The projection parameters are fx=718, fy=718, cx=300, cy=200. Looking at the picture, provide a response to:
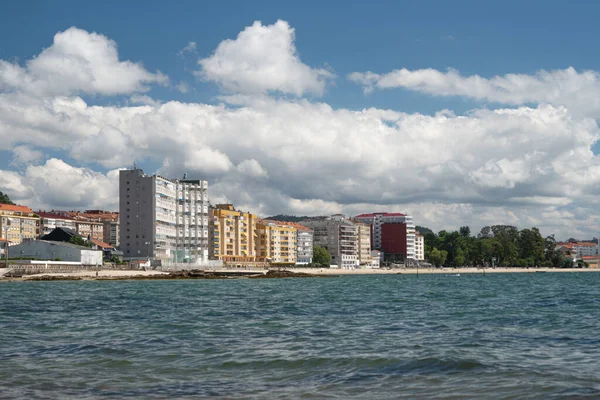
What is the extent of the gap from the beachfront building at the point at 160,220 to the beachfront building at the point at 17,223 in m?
24.1

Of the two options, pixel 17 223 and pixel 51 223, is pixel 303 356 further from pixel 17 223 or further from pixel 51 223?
pixel 51 223

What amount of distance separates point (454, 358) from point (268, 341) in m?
6.80

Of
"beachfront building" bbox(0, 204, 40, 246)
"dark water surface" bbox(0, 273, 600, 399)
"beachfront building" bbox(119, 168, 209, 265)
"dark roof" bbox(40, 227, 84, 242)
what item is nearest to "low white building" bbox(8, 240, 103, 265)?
"dark roof" bbox(40, 227, 84, 242)

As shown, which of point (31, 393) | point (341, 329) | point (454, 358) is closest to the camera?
point (31, 393)

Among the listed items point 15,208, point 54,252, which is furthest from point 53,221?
point 54,252

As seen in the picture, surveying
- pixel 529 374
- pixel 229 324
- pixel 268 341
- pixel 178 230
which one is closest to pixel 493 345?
pixel 529 374

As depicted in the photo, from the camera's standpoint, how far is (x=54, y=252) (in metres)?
127

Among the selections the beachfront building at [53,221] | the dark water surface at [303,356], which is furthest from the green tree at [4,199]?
the dark water surface at [303,356]

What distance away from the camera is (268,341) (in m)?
22.9

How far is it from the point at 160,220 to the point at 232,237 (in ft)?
108

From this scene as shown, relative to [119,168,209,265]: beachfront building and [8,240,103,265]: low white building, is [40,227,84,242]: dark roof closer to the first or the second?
[119,168,209,265]: beachfront building

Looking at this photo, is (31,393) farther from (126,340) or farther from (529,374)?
(529,374)

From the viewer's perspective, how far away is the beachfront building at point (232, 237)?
178 metres

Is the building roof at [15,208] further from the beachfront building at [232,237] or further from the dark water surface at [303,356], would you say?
the dark water surface at [303,356]
